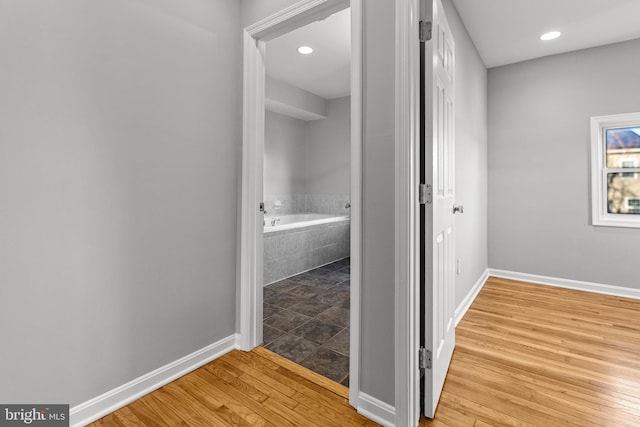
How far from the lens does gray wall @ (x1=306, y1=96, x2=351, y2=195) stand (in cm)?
554

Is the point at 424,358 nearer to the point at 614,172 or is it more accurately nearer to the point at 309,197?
the point at 614,172

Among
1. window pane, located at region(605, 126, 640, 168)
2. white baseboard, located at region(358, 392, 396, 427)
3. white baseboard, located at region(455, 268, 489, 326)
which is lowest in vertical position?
white baseboard, located at region(358, 392, 396, 427)

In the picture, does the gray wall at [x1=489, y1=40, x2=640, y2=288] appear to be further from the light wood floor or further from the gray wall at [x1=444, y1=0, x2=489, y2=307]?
the light wood floor

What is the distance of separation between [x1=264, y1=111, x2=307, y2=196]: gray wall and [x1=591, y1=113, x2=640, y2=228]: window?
4.27m

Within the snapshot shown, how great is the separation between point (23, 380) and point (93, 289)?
0.40m

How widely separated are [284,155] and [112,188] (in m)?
4.25

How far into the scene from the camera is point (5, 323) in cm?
120

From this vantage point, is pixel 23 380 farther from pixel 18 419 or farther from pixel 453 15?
pixel 453 15

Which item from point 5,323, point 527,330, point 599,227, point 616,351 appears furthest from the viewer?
point 599,227

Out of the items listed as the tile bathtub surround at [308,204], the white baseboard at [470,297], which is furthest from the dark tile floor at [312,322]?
the tile bathtub surround at [308,204]

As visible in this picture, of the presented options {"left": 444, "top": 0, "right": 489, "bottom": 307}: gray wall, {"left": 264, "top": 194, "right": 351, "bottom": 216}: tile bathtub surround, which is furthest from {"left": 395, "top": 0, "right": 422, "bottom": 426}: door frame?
{"left": 264, "top": 194, "right": 351, "bottom": 216}: tile bathtub surround

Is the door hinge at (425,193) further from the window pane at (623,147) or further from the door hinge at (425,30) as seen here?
the window pane at (623,147)

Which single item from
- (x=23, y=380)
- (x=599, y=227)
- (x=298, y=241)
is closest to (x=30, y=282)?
(x=23, y=380)

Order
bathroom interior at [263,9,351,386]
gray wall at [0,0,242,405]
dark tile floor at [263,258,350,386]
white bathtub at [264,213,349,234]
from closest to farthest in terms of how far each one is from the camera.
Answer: gray wall at [0,0,242,405] → dark tile floor at [263,258,350,386] → bathroom interior at [263,9,351,386] → white bathtub at [264,213,349,234]
